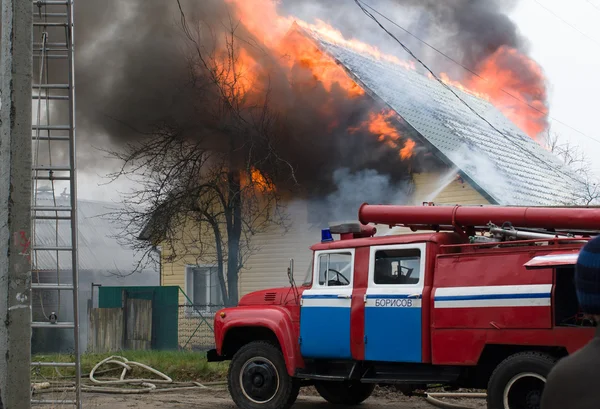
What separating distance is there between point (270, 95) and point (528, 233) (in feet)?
33.1

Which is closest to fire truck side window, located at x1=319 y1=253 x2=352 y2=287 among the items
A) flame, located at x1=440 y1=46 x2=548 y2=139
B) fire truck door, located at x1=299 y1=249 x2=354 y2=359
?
fire truck door, located at x1=299 y1=249 x2=354 y2=359

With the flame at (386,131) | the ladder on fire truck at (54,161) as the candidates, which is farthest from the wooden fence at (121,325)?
the flame at (386,131)

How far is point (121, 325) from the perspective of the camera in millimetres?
21250

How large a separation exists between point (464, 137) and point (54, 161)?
360 inches

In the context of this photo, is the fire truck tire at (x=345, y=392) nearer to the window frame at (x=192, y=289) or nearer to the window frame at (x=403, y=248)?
the window frame at (x=403, y=248)

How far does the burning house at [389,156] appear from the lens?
17547mm

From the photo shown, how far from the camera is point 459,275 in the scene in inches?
359

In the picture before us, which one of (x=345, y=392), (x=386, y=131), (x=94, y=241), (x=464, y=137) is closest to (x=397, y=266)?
(x=345, y=392)

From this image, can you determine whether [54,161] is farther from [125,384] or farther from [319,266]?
[319,266]

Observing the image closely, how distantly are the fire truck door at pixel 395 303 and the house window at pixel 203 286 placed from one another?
1243 cm

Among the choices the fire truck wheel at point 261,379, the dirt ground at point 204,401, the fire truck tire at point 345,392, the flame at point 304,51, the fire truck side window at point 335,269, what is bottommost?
the dirt ground at point 204,401

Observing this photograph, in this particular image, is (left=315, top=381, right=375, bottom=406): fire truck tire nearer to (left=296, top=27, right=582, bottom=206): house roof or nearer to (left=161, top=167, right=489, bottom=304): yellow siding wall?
(left=296, top=27, right=582, bottom=206): house roof

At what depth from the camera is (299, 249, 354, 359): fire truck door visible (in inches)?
395

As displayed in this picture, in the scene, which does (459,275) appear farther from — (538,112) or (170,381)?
(538,112)
